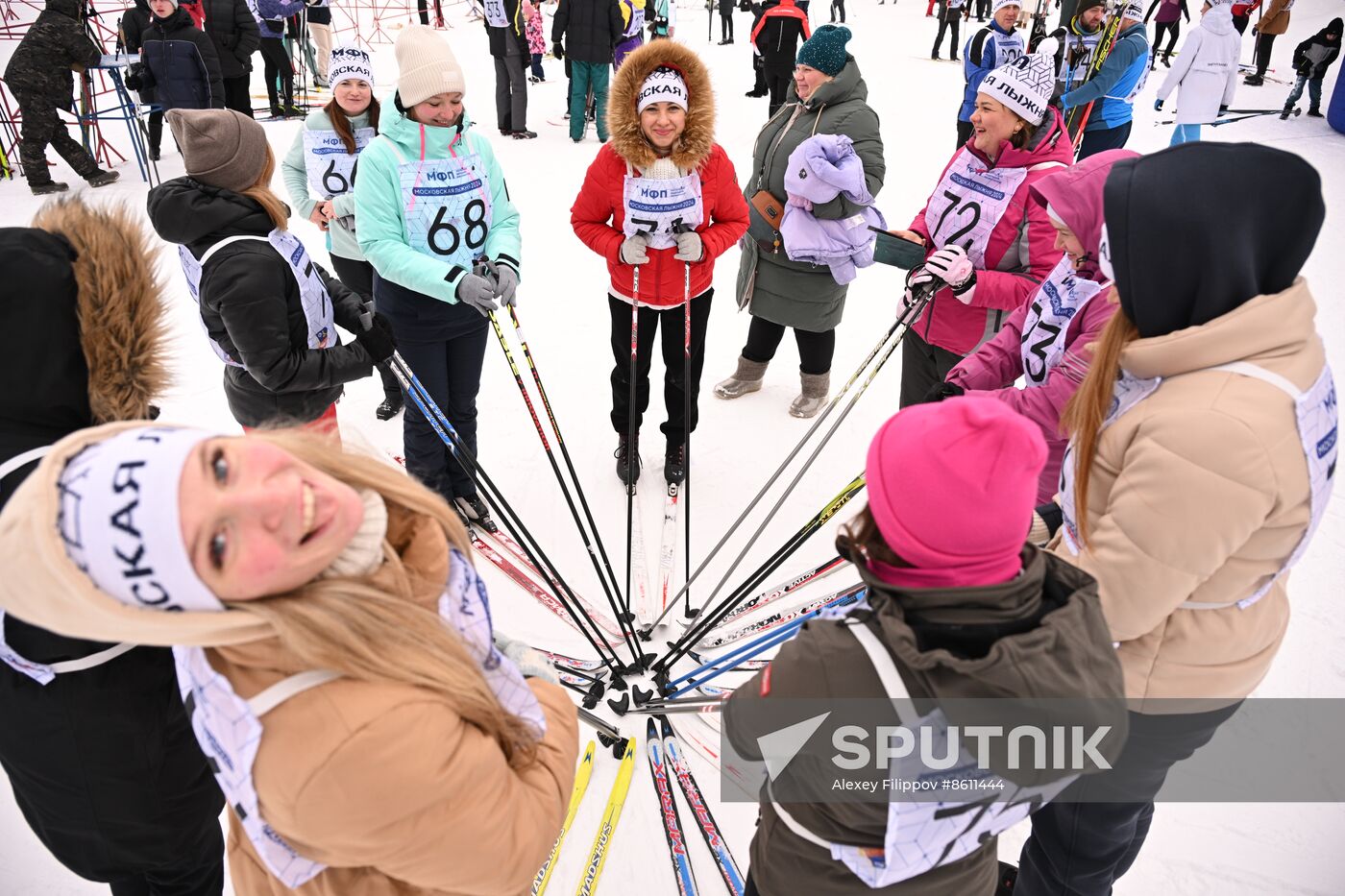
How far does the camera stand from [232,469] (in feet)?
2.97

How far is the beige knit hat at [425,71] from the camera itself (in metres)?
2.52

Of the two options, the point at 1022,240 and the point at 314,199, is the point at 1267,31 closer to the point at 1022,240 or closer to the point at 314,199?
the point at 1022,240

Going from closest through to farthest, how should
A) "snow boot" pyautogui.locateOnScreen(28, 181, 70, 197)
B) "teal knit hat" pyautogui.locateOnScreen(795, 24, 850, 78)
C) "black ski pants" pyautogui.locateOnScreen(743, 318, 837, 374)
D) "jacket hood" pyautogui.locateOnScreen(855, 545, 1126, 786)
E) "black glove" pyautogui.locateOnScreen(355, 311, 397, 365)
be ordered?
Result: "jacket hood" pyautogui.locateOnScreen(855, 545, 1126, 786) → "black glove" pyautogui.locateOnScreen(355, 311, 397, 365) → "teal knit hat" pyautogui.locateOnScreen(795, 24, 850, 78) → "black ski pants" pyautogui.locateOnScreen(743, 318, 837, 374) → "snow boot" pyautogui.locateOnScreen(28, 181, 70, 197)

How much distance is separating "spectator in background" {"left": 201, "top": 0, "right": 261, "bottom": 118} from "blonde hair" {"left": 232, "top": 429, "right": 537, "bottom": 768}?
7352 mm

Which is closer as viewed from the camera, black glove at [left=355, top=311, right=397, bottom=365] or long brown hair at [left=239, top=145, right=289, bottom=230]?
long brown hair at [left=239, top=145, right=289, bottom=230]

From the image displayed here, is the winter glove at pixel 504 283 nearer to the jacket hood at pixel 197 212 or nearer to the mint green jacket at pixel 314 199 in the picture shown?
the jacket hood at pixel 197 212

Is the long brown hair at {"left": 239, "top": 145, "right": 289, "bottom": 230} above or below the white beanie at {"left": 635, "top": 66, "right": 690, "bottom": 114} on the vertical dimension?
below

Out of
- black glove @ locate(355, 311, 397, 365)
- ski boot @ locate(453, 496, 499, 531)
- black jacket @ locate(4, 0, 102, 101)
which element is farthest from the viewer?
black jacket @ locate(4, 0, 102, 101)

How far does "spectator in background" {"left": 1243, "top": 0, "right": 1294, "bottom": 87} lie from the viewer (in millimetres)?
8953

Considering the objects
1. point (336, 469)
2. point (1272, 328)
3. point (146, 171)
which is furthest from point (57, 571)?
point (146, 171)

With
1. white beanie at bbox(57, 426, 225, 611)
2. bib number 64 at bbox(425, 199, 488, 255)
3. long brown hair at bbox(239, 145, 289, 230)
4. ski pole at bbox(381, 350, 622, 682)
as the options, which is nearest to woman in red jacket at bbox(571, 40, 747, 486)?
bib number 64 at bbox(425, 199, 488, 255)

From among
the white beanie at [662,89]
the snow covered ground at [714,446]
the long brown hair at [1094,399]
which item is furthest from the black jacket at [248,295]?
the long brown hair at [1094,399]

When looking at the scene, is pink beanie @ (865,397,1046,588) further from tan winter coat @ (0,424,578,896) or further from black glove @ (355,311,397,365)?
black glove @ (355,311,397,365)

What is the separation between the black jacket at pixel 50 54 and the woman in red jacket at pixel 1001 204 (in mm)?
6254
